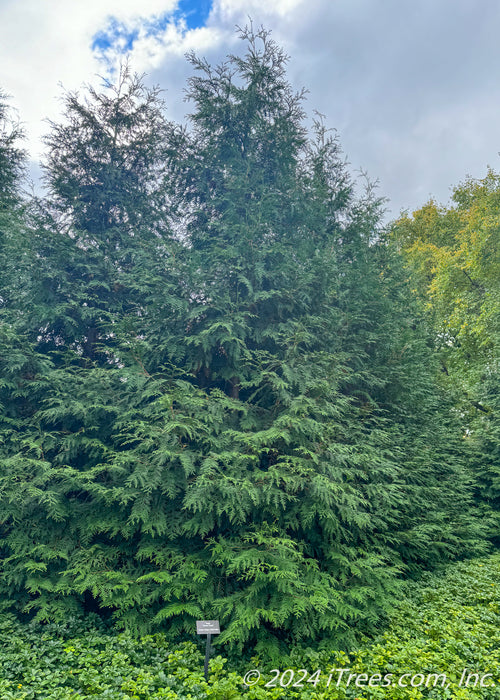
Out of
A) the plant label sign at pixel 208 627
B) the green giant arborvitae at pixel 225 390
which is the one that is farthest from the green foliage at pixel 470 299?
the plant label sign at pixel 208 627

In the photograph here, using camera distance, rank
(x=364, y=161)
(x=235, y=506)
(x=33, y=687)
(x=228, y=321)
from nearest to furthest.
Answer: (x=33, y=687)
(x=235, y=506)
(x=228, y=321)
(x=364, y=161)

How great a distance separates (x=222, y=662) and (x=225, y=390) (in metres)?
3.64

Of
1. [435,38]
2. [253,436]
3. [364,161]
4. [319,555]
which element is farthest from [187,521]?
[435,38]

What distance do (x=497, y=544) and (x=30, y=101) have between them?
12.7m

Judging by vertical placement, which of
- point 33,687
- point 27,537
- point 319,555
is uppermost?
point 319,555

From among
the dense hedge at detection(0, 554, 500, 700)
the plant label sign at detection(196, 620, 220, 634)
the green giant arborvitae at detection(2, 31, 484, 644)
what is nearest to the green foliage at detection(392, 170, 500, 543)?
the green giant arborvitae at detection(2, 31, 484, 644)

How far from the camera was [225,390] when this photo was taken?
6199 mm

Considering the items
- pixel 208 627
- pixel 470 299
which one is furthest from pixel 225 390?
pixel 470 299

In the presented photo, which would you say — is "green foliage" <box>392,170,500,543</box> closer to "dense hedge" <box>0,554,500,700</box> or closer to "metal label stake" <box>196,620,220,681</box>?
"dense hedge" <box>0,554,500,700</box>

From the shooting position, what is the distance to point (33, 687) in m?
2.89

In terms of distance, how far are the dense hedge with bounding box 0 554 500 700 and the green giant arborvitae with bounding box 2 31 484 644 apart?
274 millimetres

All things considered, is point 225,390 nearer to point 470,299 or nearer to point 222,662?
point 222,662

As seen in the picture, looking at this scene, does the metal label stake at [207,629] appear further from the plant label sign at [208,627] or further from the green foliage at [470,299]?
the green foliage at [470,299]

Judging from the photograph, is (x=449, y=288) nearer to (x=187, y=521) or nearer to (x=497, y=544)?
(x=497, y=544)
